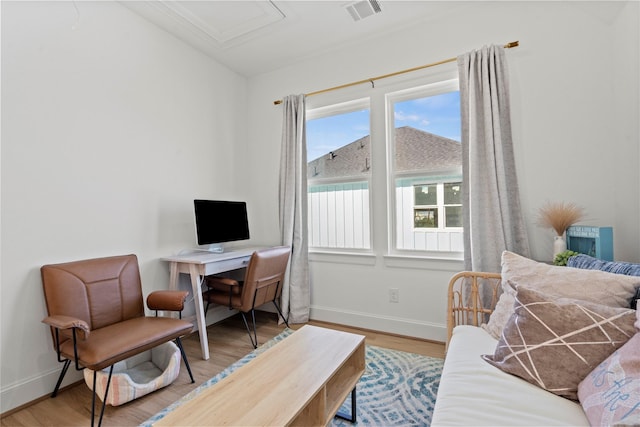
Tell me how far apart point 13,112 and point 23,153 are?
239 mm

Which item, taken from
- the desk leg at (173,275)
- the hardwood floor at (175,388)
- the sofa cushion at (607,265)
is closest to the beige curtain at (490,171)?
the sofa cushion at (607,265)

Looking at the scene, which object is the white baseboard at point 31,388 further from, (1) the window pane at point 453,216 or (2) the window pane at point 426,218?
(1) the window pane at point 453,216

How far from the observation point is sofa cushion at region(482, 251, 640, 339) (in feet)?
3.99

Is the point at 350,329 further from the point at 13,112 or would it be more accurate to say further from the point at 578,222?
the point at 13,112

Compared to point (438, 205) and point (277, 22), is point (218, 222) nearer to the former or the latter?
point (277, 22)

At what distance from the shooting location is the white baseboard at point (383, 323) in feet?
8.40

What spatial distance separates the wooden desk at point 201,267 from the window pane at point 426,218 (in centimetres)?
157

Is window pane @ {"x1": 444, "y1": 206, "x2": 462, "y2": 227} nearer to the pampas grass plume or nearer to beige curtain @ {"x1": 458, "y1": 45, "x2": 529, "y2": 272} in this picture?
beige curtain @ {"x1": 458, "y1": 45, "x2": 529, "y2": 272}

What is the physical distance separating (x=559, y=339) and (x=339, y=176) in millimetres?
2282


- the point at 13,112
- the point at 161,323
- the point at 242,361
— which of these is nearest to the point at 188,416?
the point at 161,323

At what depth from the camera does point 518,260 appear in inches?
62.8

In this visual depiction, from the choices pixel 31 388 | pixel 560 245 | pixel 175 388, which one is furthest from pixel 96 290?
pixel 560 245

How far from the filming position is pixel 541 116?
2.20 meters

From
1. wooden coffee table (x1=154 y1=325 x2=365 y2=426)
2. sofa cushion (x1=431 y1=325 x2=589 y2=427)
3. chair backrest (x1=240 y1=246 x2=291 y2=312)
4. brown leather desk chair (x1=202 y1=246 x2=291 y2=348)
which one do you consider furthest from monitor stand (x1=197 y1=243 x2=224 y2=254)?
sofa cushion (x1=431 y1=325 x2=589 y2=427)
